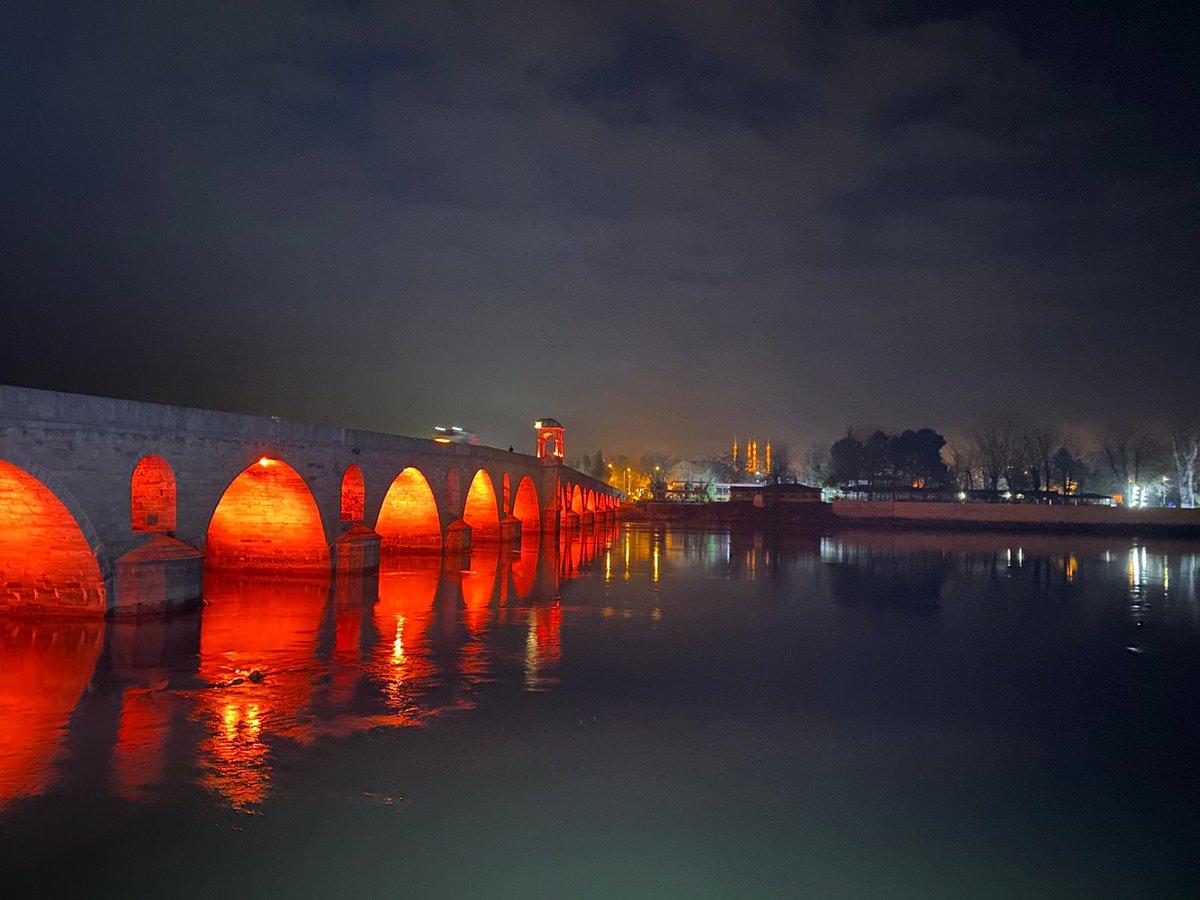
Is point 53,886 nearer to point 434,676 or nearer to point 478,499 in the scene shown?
point 434,676

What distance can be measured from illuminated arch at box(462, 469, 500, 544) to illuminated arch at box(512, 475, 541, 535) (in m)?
8.61

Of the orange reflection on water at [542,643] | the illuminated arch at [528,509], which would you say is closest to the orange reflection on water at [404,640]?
the orange reflection on water at [542,643]

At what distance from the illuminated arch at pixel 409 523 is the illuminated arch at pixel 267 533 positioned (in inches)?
302

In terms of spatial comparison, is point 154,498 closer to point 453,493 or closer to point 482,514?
point 453,493

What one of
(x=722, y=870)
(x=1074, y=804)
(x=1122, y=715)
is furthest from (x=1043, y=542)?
(x=722, y=870)

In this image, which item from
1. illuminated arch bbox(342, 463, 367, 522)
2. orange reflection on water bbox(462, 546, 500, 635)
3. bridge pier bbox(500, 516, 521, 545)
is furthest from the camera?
bridge pier bbox(500, 516, 521, 545)

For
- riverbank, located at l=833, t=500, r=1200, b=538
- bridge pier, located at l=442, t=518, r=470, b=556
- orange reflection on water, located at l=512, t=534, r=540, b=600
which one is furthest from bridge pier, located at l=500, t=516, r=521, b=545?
riverbank, located at l=833, t=500, r=1200, b=538

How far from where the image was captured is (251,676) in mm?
11891

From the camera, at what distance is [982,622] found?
1922 centimetres

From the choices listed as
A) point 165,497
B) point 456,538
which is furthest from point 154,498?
point 456,538

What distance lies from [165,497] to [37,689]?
6183 millimetres

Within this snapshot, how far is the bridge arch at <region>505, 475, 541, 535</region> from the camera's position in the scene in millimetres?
47031

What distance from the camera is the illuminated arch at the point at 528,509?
47031 mm

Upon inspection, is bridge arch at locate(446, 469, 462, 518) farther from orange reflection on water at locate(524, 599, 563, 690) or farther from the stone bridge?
orange reflection on water at locate(524, 599, 563, 690)
